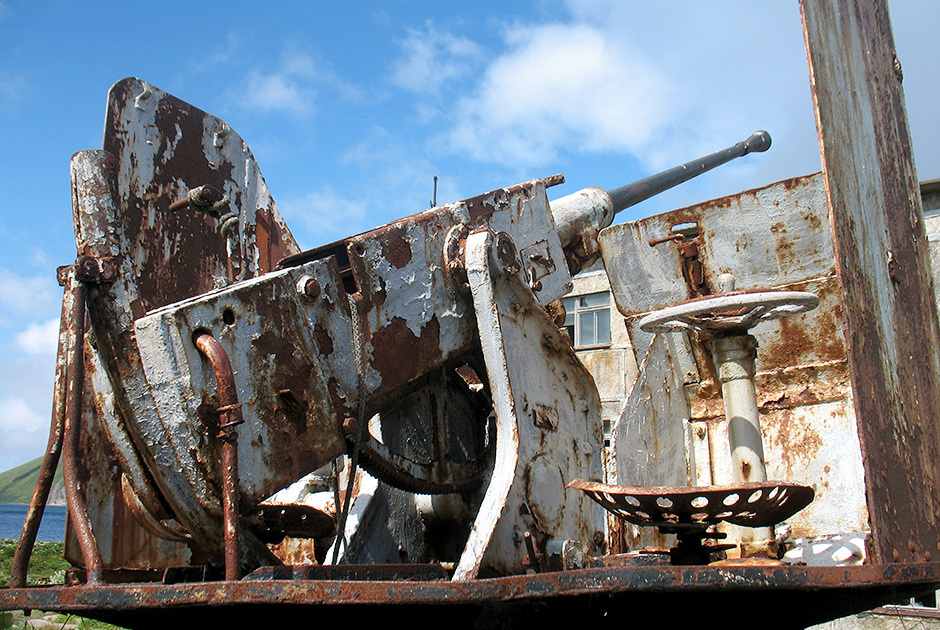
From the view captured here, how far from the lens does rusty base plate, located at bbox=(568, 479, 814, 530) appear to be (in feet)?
7.96

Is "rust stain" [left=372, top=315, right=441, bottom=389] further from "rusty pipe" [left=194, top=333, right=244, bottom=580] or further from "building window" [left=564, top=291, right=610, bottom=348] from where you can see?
"building window" [left=564, top=291, right=610, bottom=348]

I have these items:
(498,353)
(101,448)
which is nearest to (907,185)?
(498,353)

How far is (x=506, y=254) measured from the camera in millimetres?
3512

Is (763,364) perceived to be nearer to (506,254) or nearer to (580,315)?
(506,254)

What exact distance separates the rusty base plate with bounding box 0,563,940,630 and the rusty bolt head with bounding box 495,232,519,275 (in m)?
1.33

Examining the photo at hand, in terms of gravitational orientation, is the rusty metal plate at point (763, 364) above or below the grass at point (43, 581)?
above

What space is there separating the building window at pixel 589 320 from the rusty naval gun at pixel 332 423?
15988 millimetres

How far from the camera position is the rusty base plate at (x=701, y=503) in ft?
7.96

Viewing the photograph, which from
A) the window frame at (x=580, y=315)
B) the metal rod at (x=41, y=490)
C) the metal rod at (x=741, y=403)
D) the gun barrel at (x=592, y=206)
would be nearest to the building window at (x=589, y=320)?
the window frame at (x=580, y=315)

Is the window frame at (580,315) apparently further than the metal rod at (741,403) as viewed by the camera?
Yes

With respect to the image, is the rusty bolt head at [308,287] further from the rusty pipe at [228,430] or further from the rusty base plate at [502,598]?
the rusty base plate at [502,598]

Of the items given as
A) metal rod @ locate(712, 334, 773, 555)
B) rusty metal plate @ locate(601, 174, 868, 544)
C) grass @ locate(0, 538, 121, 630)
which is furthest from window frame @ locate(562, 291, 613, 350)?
metal rod @ locate(712, 334, 773, 555)

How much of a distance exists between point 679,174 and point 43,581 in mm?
5745

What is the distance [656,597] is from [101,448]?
220 centimetres
